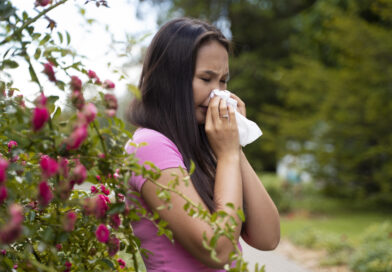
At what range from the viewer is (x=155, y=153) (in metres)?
1.46

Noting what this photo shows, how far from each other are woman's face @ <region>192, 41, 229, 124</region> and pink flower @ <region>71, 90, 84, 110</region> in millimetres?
614

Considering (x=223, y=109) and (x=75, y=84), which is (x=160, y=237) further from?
(x=75, y=84)

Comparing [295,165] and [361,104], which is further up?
[361,104]

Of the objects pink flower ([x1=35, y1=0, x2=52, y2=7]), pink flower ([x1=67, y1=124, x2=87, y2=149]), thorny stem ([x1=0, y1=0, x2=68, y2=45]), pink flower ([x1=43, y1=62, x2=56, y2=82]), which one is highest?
Answer: pink flower ([x1=35, y1=0, x2=52, y2=7])

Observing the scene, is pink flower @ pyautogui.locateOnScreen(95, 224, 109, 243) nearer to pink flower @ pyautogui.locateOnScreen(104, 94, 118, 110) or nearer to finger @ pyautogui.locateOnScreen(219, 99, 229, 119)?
pink flower @ pyautogui.locateOnScreen(104, 94, 118, 110)

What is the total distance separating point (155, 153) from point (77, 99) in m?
0.38

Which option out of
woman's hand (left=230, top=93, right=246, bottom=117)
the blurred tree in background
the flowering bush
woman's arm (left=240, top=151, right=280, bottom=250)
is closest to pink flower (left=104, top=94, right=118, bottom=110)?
the flowering bush

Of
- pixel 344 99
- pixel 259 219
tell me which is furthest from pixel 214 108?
pixel 344 99

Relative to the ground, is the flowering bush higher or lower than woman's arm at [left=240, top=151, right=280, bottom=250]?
higher

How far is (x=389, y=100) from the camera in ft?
33.0

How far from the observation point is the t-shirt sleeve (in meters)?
1.43

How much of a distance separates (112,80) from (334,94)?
34.8 ft

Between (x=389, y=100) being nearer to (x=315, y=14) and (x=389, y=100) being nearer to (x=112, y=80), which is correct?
(x=315, y=14)

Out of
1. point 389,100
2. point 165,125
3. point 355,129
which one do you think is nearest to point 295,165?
point 355,129
